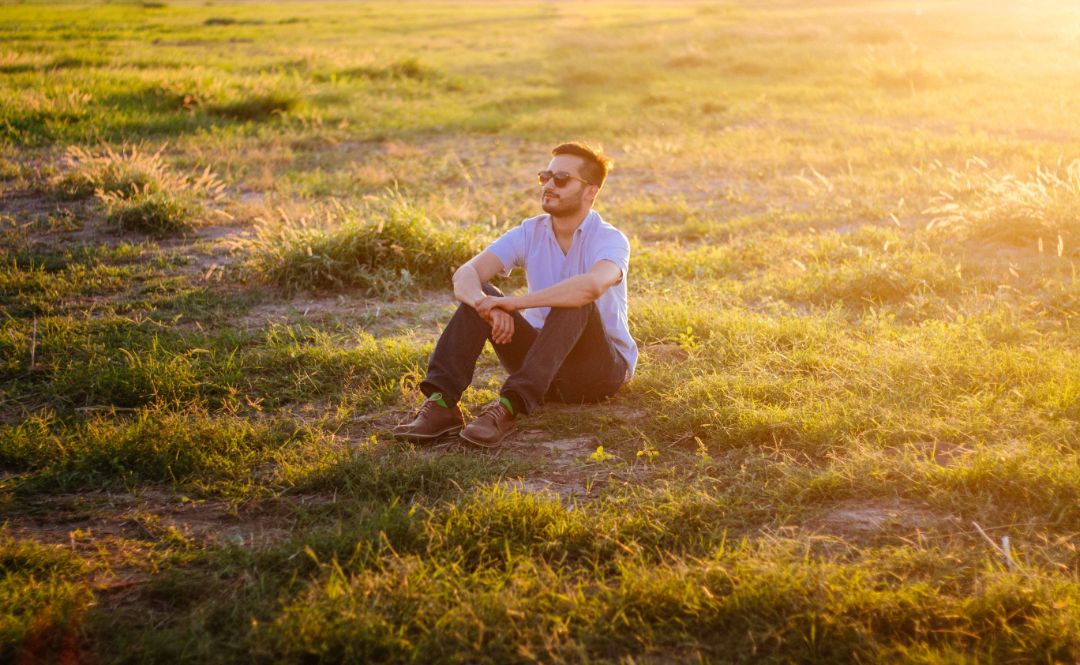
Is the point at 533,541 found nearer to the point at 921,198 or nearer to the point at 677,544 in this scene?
the point at 677,544

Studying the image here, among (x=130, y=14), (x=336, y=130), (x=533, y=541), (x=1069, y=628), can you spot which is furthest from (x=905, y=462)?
(x=130, y=14)

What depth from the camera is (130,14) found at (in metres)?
39.8

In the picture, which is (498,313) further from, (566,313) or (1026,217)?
(1026,217)

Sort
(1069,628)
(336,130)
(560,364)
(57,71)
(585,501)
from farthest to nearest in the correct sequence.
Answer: (57,71) < (336,130) < (560,364) < (585,501) < (1069,628)

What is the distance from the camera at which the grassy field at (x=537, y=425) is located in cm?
290

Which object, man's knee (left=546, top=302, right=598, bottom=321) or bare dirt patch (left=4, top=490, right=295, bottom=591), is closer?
bare dirt patch (left=4, top=490, right=295, bottom=591)

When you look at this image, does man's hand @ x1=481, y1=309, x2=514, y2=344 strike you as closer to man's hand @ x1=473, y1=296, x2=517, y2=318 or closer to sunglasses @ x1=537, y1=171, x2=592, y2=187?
man's hand @ x1=473, y1=296, x2=517, y2=318

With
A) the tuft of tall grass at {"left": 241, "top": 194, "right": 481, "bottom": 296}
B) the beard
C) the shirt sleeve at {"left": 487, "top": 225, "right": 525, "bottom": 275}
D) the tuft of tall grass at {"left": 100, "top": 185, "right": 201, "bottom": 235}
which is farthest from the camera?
the tuft of tall grass at {"left": 100, "top": 185, "right": 201, "bottom": 235}

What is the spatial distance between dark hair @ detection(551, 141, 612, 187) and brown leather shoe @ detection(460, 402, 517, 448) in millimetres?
1394

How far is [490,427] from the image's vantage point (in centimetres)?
430

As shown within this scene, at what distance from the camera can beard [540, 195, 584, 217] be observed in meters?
4.60

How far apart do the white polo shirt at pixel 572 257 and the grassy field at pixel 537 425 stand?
51cm

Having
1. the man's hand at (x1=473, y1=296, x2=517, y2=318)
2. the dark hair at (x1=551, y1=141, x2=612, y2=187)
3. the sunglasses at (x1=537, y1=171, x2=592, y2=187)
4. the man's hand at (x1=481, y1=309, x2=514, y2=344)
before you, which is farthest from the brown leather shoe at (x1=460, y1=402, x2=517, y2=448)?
the dark hair at (x1=551, y1=141, x2=612, y2=187)

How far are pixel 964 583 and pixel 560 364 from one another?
2.14 meters
